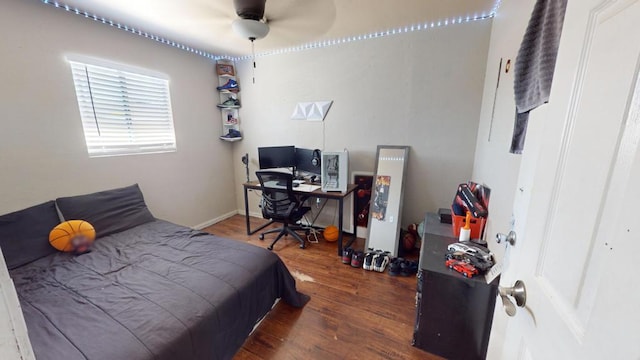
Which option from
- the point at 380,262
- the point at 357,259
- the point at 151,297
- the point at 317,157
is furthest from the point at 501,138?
the point at 151,297

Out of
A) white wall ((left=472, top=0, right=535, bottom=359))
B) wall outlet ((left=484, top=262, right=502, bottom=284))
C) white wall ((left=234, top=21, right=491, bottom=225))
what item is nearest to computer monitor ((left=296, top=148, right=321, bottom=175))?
white wall ((left=234, top=21, right=491, bottom=225))

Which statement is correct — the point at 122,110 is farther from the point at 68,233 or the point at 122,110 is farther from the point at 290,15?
the point at 290,15

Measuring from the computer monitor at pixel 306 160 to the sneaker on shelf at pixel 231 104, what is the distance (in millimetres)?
1204

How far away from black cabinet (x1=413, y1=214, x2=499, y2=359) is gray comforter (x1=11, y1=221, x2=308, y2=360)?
3.09ft

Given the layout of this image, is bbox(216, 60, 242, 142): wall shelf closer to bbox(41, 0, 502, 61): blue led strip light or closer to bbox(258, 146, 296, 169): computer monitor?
bbox(41, 0, 502, 61): blue led strip light

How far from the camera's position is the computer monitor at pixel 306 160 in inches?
117

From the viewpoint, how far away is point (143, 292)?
134 cm

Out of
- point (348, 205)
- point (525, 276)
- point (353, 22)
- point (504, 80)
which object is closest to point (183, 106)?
point (353, 22)

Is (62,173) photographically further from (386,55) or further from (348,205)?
(386,55)

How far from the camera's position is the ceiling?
1972mm

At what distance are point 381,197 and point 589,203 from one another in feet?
7.29

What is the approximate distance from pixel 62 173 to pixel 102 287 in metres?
1.42

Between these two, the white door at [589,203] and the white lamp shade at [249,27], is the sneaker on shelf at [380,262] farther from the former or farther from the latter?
the white lamp shade at [249,27]

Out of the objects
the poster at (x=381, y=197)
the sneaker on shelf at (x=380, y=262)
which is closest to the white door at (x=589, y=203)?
the sneaker on shelf at (x=380, y=262)
